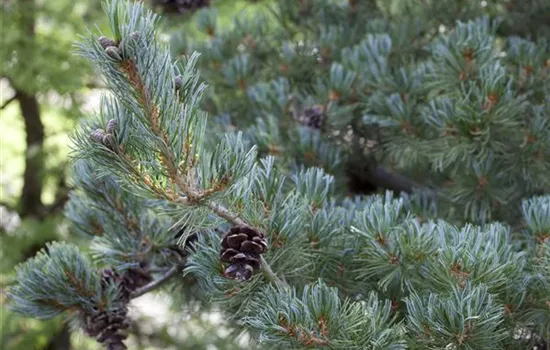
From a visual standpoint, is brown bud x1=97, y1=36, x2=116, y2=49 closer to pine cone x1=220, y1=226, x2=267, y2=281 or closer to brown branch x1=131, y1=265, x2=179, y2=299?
pine cone x1=220, y1=226, x2=267, y2=281

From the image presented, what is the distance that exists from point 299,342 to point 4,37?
1.33 m

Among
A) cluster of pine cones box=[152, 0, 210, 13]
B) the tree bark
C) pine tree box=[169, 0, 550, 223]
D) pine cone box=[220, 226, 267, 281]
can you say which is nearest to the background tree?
the tree bark

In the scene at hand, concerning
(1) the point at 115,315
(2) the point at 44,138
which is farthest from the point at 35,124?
(1) the point at 115,315

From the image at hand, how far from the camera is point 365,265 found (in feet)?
2.49

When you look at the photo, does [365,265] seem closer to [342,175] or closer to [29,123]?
[342,175]

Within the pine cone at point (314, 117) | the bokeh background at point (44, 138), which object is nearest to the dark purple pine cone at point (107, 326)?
the pine cone at point (314, 117)

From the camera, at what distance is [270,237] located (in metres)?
0.69

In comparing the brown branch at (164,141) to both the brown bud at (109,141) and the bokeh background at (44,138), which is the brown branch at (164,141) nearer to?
the brown bud at (109,141)

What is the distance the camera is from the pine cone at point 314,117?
1019 mm

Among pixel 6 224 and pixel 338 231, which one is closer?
pixel 338 231

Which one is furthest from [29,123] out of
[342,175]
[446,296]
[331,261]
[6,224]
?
[446,296]

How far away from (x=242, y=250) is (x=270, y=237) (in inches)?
2.3

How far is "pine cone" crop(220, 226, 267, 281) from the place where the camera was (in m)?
0.63

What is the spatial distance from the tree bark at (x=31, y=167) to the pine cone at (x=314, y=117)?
1215 mm
